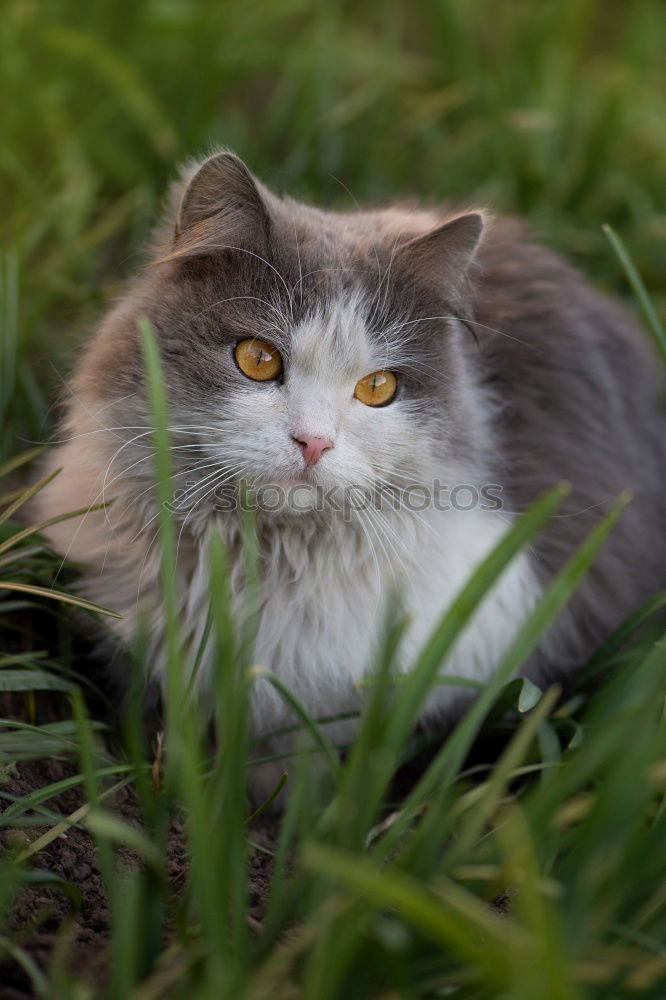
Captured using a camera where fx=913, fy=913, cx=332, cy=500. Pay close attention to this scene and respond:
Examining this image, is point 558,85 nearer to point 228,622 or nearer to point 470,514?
point 470,514

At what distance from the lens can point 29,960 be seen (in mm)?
1046

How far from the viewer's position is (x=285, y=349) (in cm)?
143

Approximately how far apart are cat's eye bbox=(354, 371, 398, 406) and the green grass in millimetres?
424

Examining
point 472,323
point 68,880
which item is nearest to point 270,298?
point 472,323

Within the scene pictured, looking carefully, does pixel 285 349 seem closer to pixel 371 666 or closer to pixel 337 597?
pixel 337 597

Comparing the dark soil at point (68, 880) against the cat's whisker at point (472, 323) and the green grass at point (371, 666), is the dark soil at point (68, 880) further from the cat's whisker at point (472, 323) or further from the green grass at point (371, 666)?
the cat's whisker at point (472, 323)

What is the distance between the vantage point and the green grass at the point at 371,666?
38.2 inches

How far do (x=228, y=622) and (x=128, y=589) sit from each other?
694 mm

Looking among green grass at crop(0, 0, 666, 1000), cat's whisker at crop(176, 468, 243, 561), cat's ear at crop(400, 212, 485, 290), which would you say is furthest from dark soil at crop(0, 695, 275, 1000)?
Answer: cat's ear at crop(400, 212, 485, 290)

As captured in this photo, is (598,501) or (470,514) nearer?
(470,514)

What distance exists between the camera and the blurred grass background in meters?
2.68

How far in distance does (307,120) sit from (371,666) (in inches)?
85.8

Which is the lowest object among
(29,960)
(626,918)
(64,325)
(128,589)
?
(29,960)

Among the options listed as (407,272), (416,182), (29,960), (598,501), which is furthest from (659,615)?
(416,182)
